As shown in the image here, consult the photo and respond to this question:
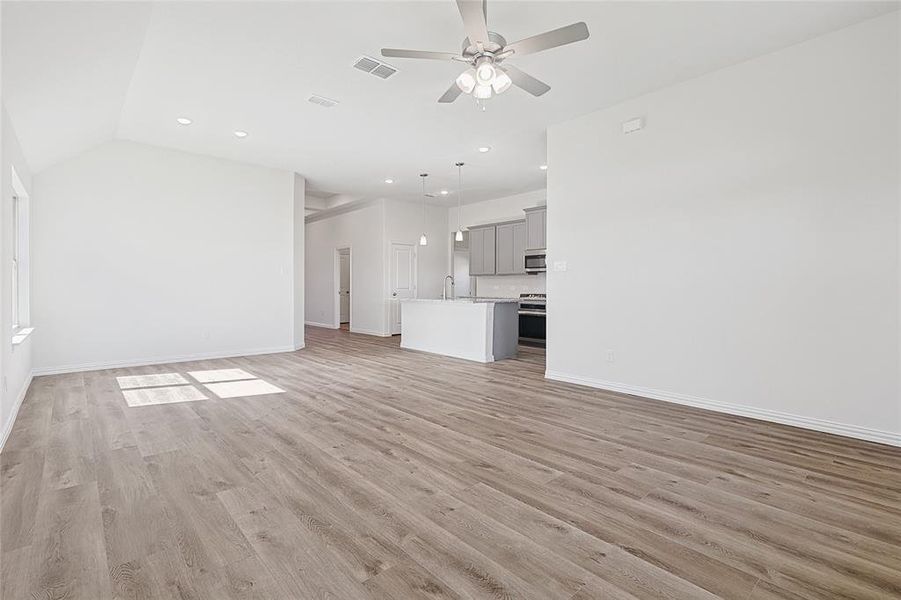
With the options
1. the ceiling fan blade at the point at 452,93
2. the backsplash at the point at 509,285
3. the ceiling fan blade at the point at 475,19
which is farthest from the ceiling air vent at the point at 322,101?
the backsplash at the point at 509,285

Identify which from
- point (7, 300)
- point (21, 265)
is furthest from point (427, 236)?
point (7, 300)

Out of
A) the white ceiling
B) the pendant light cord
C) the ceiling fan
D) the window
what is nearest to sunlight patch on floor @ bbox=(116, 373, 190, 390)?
the window

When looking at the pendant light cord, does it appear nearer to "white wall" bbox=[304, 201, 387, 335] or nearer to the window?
"white wall" bbox=[304, 201, 387, 335]

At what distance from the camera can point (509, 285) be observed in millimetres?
9258

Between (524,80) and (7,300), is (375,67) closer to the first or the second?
(524,80)

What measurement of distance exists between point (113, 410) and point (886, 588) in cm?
507

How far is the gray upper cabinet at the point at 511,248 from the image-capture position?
858 centimetres

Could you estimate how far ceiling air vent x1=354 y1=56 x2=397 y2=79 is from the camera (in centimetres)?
370

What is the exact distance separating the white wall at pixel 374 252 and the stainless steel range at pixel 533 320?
2.67 metres

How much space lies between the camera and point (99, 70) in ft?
11.3

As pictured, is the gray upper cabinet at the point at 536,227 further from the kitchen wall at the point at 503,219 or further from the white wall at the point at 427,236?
the white wall at the point at 427,236

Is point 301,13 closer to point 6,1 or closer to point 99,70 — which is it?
point 6,1

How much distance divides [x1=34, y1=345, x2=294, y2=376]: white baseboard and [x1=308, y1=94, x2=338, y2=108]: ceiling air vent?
4.06 meters

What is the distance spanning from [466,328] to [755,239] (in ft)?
12.8
